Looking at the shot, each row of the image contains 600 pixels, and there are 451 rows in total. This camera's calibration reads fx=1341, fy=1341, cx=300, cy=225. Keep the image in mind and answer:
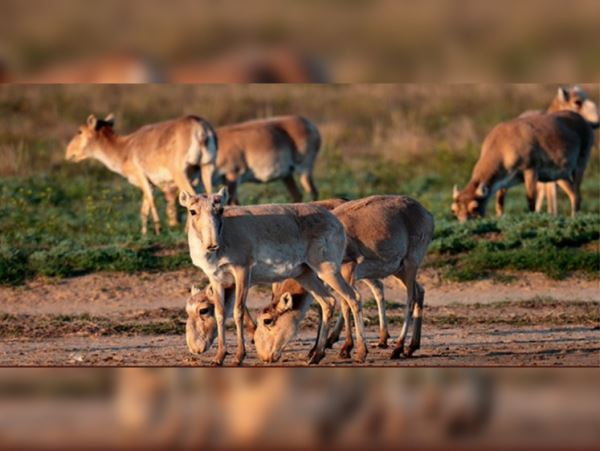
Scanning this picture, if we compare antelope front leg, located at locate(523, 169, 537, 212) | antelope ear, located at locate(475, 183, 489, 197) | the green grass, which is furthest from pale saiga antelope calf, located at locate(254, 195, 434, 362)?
antelope front leg, located at locate(523, 169, 537, 212)

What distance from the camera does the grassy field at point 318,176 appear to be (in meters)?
13.9

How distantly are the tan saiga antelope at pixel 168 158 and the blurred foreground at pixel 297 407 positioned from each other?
43.7 feet

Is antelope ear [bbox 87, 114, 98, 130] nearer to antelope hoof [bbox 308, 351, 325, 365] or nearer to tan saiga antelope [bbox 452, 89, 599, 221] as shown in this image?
tan saiga antelope [bbox 452, 89, 599, 221]

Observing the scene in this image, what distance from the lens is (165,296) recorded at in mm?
12977

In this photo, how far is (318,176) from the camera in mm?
20281

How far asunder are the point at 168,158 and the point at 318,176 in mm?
4113

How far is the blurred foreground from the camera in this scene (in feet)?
6.43

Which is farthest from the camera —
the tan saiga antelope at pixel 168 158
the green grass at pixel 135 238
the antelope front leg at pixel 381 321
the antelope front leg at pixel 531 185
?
the antelope front leg at pixel 531 185

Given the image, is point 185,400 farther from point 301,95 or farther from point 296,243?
point 301,95

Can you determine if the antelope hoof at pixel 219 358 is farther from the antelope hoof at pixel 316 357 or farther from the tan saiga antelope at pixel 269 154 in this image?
the tan saiga antelope at pixel 269 154

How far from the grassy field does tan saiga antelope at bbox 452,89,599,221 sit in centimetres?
62

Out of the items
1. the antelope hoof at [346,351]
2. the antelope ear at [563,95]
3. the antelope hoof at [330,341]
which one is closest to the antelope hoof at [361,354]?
the antelope hoof at [346,351]

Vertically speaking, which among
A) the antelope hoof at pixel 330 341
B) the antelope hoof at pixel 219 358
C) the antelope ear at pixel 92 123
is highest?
the antelope ear at pixel 92 123

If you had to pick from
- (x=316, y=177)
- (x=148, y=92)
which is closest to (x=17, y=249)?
(x=316, y=177)
